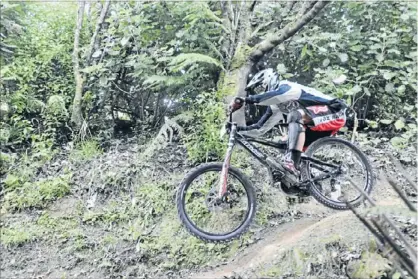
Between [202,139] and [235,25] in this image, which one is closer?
[202,139]

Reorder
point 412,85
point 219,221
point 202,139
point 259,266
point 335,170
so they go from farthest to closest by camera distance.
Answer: point 412,85
point 202,139
point 219,221
point 335,170
point 259,266

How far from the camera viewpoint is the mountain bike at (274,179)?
14.1 ft

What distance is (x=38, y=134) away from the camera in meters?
6.51

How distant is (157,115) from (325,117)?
10.6 ft

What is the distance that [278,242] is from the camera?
4.79 meters

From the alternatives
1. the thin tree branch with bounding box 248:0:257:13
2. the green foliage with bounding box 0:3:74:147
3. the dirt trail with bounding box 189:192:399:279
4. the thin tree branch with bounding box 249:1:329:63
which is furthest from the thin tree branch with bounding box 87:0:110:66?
the dirt trail with bounding box 189:192:399:279

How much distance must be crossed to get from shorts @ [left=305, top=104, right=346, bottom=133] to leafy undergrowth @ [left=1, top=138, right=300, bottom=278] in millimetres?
1250

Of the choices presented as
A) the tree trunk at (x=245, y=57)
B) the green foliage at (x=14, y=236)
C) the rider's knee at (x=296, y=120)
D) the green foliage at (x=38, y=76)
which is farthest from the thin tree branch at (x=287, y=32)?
the green foliage at (x=14, y=236)

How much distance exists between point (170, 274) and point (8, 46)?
171 inches

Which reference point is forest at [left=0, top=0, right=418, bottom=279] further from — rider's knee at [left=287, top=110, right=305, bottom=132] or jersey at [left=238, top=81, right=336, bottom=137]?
rider's knee at [left=287, top=110, right=305, bottom=132]

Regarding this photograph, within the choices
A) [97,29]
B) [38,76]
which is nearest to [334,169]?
[97,29]

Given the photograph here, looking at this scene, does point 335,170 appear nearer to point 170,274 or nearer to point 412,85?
point 170,274

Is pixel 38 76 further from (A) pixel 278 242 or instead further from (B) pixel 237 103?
(A) pixel 278 242

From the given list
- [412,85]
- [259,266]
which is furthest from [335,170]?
[412,85]
